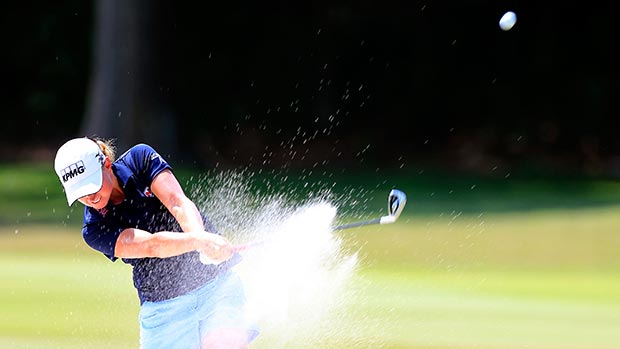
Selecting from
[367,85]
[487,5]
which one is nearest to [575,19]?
[487,5]

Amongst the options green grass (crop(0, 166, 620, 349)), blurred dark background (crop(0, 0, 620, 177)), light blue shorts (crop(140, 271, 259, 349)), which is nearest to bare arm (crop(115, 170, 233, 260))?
light blue shorts (crop(140, 271, 259, 349))

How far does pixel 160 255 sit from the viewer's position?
554 cm

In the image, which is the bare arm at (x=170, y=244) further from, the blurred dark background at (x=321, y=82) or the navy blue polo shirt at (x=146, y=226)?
the blurred dark background at (x=321, y=82)

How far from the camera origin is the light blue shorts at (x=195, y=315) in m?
5.78

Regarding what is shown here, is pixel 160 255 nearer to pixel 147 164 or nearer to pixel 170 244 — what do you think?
pixel 170 244

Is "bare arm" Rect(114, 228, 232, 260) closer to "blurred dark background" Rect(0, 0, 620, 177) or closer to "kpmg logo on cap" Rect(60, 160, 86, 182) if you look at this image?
"kpmg logo on cap" Rect(60, 160, 86, 182)

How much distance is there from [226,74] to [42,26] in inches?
153

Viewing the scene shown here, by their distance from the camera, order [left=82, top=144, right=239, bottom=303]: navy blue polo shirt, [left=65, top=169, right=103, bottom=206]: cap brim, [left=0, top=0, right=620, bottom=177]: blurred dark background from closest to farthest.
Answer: [left=65, top=169, right=103, bottom=206]: cap brim < [left=82, top=144, right=239, bottom=303]: navy blue polo shirt < [left=0, top=0, right=620, bottom=177]: blurred dark background

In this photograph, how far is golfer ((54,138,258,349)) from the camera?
5.59 meters

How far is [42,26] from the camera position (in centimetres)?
2655

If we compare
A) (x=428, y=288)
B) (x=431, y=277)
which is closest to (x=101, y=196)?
(x=428, y=288)

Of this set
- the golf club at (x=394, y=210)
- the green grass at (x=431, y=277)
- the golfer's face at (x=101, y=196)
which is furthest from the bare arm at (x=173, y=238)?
the green grass at (x=431, y=277)

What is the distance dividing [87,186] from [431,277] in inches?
300

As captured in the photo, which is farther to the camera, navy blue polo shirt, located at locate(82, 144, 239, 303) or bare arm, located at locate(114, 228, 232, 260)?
navy blue polo shirt, located at locate(82, 144, 239, 303)
